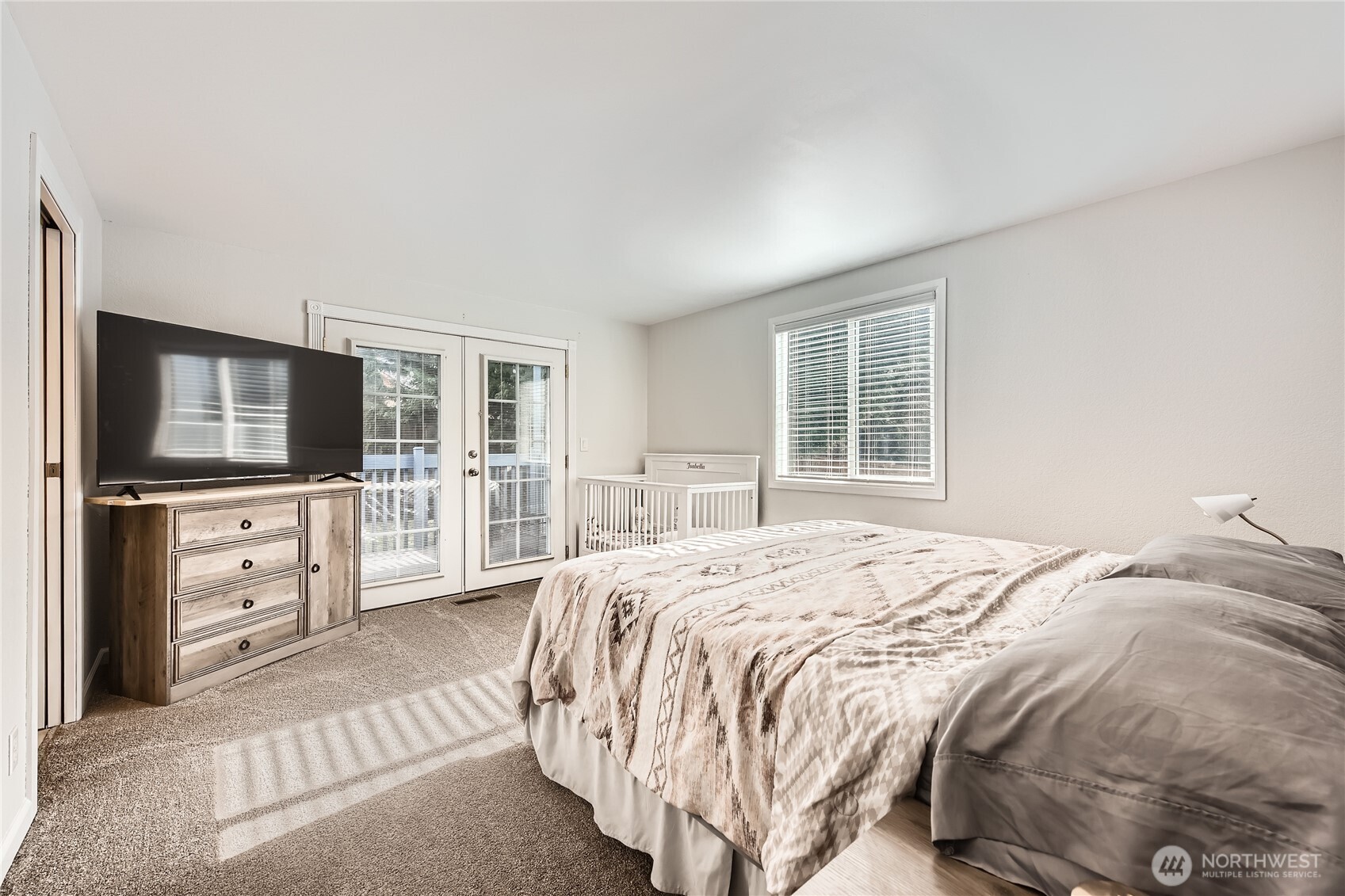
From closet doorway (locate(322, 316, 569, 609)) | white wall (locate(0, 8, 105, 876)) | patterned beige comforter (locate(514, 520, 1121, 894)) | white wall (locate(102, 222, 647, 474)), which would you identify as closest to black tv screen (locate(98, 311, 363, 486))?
closet doorway (locate(322, 316, 569, 609))

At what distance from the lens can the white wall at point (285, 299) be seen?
125 inches

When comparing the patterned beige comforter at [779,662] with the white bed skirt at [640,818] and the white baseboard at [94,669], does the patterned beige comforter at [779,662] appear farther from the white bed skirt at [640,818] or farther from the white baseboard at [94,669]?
the white baseboard at [94,669]

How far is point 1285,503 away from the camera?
2.32 metres

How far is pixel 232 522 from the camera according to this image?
2789mm

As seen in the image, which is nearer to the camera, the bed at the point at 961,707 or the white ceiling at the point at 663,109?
the bed at the point at 961,707

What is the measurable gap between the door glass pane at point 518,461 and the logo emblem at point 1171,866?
440 cm

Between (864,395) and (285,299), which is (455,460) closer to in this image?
(285,299)

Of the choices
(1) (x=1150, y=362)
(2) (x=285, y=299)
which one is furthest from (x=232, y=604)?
(1) (x=1150, y=362)

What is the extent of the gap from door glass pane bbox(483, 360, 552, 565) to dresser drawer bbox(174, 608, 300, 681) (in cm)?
164

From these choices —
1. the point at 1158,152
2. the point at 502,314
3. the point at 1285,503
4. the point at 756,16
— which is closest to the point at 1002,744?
the point at 756,16

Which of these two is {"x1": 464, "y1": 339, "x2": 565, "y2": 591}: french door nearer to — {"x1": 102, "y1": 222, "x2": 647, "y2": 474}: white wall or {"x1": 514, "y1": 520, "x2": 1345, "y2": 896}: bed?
{"x1": 102, "y1": 222, "x2": 647, "y2": 474}: white wall

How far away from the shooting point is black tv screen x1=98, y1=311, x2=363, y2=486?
256 centimetres

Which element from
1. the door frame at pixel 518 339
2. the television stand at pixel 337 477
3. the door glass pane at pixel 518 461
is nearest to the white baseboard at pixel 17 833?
the television stand at pixel 337 477

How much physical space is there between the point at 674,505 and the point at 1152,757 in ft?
11.6
